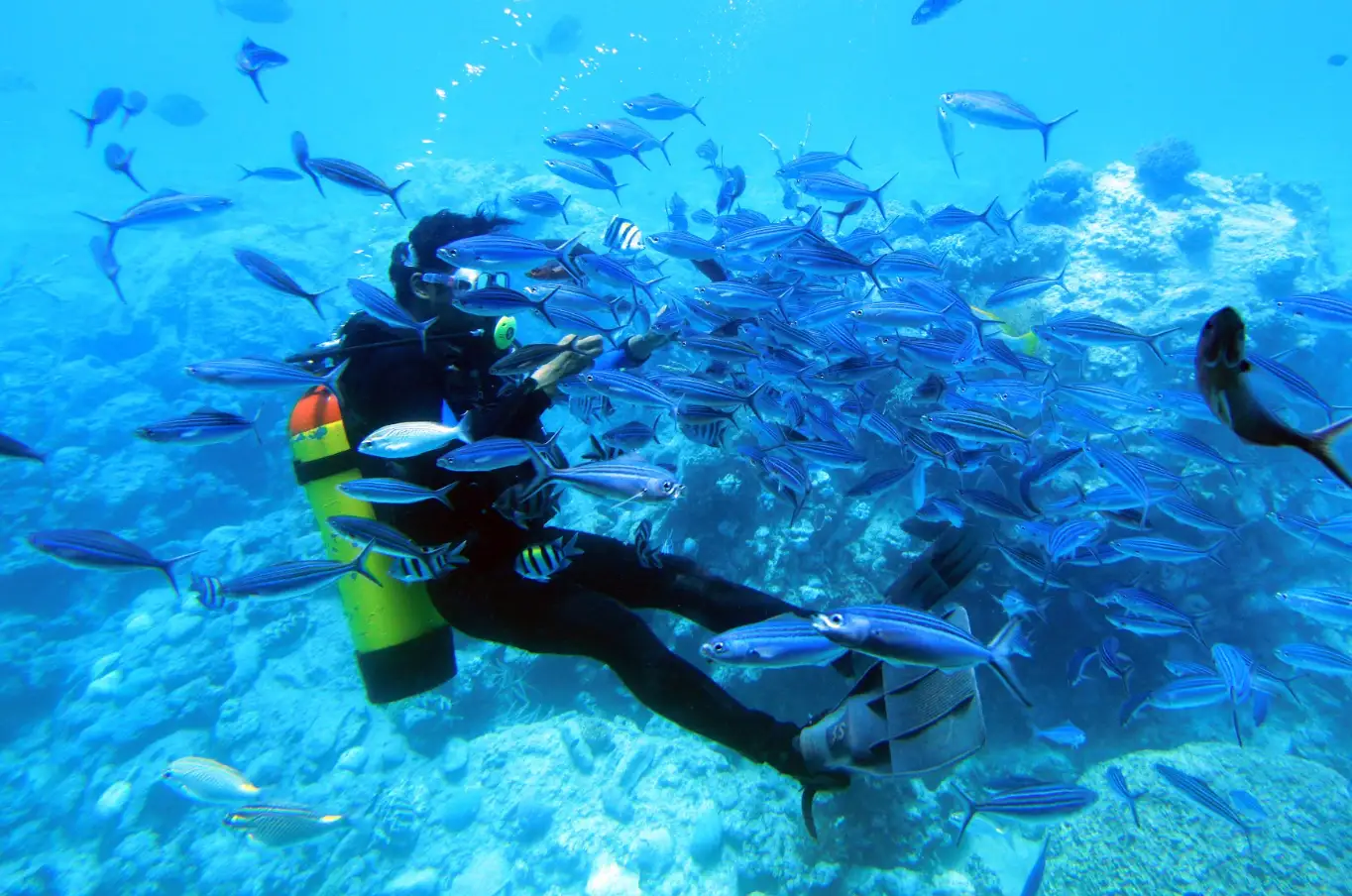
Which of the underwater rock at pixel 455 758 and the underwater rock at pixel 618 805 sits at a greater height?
the underwater rock at pixel 618 805

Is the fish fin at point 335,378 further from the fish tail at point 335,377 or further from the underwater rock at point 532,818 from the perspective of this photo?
the underwater rock at point 532,818

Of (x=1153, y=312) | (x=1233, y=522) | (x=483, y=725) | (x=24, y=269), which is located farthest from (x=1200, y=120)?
(x=24, y=269)

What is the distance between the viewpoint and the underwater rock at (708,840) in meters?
5.93

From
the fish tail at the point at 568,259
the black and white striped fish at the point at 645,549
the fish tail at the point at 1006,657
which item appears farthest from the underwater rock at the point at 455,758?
the fish tail at the point at 1006,657

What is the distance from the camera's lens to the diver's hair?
373cm

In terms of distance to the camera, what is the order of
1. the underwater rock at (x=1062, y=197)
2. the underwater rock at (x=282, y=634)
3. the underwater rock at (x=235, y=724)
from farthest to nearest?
the underwater rock at (x=1062, y=197) < the underwater rock at (x=282, y=634) < the underwater rock at (x=235, y=724)

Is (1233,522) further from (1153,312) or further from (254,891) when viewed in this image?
(254,891)

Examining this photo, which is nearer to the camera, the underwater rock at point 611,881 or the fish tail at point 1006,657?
the fish tail at point 1006,657

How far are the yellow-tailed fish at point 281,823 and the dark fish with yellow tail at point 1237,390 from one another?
7739mm

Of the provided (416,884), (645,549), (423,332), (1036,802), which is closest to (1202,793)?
(1036,802)

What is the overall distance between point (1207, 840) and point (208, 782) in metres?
9.57

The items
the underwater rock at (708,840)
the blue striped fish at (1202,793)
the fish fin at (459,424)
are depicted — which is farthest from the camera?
the underwater rock at (708,840)

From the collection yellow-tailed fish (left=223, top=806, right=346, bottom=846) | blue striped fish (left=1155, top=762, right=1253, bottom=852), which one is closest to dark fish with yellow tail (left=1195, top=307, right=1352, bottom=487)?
blue striped fish (left=1155, top=762, right=1253, bottom=852)

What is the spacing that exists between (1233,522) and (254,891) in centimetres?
1302
